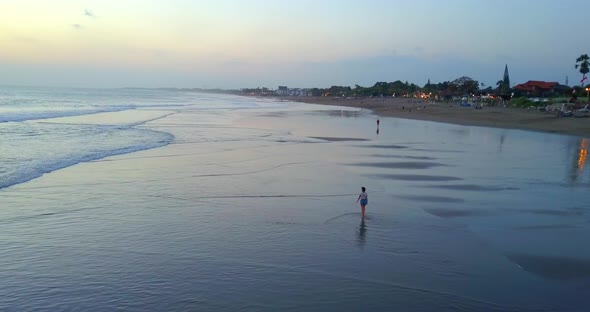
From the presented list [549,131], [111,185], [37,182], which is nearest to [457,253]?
[111,185]

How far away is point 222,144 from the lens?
33000 mm

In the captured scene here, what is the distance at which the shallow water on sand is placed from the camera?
30.1 feet

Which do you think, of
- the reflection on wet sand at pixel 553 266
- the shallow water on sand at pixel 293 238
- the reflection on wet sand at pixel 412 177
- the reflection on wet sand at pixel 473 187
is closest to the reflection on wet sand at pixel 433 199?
the shallow water on sand at pixel 293 238

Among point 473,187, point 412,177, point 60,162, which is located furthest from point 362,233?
point 60,162

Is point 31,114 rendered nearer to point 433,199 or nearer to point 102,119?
point 102,119

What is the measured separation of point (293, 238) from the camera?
41.1ft

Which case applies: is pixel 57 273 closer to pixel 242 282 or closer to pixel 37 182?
pixel 242 282

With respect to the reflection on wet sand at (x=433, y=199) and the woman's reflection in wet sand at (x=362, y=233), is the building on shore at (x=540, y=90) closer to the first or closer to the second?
the reflection on wet sand at (x=433, y=199)

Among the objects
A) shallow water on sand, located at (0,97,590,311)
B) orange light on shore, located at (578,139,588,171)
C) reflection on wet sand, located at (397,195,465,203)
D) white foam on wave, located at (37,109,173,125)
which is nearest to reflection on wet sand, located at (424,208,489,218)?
shallow water on sand, located at (0,97,590,311)

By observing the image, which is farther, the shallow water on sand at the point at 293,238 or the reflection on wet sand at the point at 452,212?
the reflection on wet sand at the point at 452,212

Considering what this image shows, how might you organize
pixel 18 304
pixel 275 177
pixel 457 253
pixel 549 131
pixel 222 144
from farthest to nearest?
pixel 549 131 → pixel 222 144 → pixel 275 177 → pixel 457 253 → pixel 18 304

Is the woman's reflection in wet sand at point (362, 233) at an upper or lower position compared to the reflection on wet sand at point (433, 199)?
upper

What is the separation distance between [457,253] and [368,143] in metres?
24.4

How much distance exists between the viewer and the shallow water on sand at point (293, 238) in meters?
9.18
